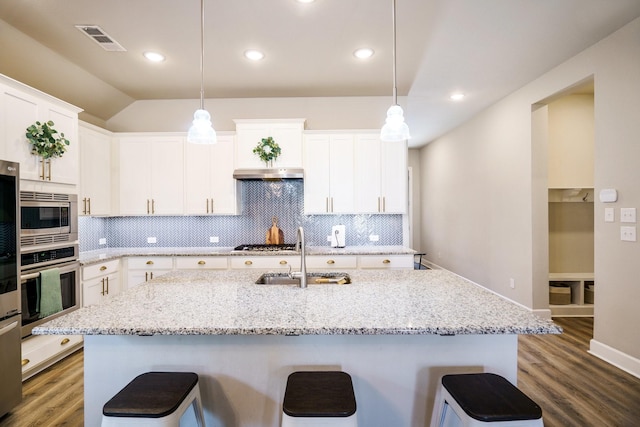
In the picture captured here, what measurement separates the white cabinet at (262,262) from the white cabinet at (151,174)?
1011mm

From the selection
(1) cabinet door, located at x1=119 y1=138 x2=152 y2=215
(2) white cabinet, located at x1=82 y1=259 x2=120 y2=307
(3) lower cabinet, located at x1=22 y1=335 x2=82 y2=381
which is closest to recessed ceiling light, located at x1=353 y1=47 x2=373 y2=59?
(1) cabinet door, located at x1=119 y1=138 x2=152 y2=215

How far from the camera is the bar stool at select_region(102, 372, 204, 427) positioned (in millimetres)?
1154

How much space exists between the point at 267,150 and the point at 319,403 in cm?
303

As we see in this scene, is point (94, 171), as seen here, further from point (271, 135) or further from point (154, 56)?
point (271, 135)

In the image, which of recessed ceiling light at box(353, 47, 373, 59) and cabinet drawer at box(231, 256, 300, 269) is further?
cabinet drawer at box(231, 256, 300, 269)

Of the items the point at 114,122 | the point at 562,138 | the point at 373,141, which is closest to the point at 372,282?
the point at 373,141

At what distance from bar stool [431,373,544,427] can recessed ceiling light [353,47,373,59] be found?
110 inches

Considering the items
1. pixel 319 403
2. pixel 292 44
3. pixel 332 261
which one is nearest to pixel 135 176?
pixel 292 44

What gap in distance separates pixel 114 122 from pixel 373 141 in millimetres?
3447

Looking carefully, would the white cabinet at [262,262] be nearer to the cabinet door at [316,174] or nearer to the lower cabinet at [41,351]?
the cabinet door at [316,174]

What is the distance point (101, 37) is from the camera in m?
2.73

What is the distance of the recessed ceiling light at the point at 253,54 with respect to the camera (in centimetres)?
302

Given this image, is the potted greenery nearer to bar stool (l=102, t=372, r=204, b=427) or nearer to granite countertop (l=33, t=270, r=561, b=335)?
granite countertop (l=33, t=270, r=561, b=335)

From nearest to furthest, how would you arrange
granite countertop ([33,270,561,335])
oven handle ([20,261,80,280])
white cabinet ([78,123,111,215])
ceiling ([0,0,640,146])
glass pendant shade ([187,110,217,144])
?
granite countertop ([33,270,561,335])
glass pendant shade ([187,110,217,144])
ceiling ([0,0,640,146])
oven handle ([20,261,80,280])
white cabinet ([78,123,111,215])
